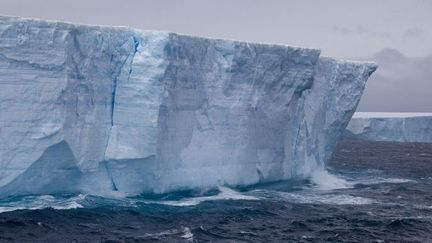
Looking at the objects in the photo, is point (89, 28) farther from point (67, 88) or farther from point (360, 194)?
point (360, 194)

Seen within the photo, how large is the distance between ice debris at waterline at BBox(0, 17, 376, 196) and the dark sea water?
0.46m

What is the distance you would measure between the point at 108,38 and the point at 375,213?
24.1ft

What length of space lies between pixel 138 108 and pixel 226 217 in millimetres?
3035

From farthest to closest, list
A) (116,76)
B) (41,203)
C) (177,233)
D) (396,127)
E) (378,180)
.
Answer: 1. (396,127)
2. (378,180)
3. (116,76)
4. (41,203)
5. (177,233)

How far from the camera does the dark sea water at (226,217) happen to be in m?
12.2

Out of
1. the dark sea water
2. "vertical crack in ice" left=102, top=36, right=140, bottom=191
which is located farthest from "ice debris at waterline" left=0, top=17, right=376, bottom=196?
the dark sea water

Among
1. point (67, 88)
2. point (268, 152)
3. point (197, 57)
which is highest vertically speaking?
point (197, 57)

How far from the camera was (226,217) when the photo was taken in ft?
46.8

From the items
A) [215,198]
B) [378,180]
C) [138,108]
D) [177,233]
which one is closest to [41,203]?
[138,108]

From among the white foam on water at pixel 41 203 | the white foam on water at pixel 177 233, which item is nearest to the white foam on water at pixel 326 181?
the white foam on water at pixel 177 233

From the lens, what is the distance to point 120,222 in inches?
512

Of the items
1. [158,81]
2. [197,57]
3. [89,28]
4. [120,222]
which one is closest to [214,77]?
[197,57]

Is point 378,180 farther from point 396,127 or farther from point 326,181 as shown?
point 396,127

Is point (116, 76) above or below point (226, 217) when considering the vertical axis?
above
